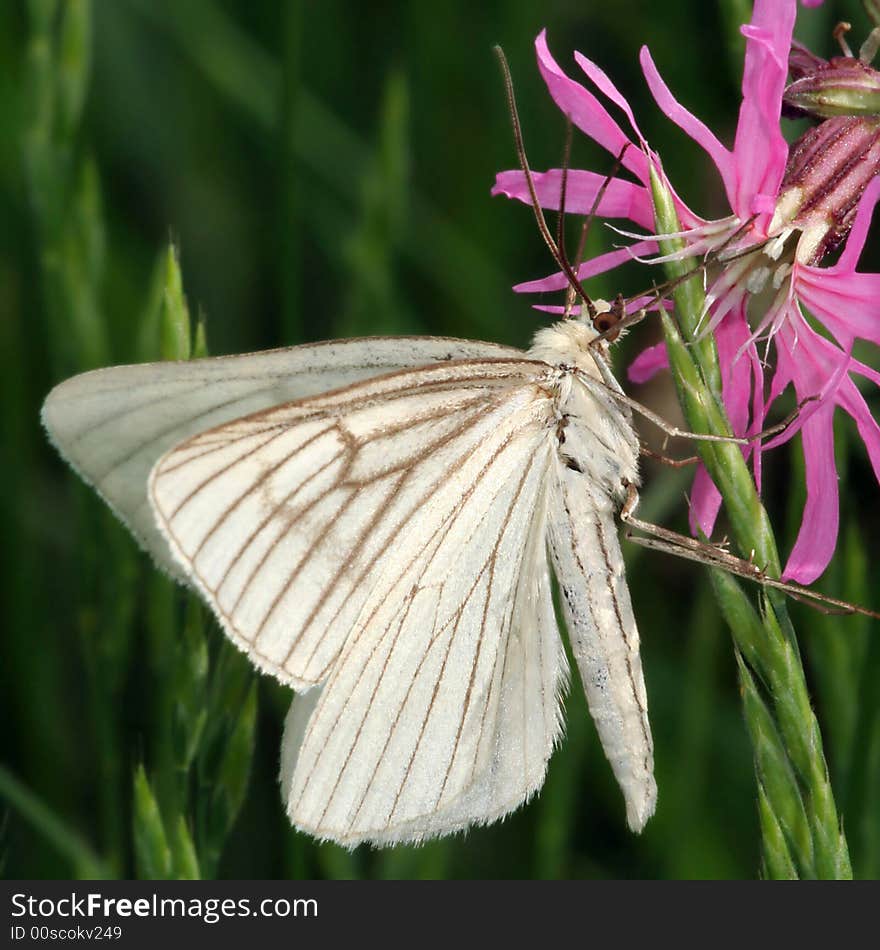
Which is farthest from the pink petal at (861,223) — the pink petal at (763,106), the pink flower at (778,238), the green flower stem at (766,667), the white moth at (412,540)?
the white moth at (412,540)

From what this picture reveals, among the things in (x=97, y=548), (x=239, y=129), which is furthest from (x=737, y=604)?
(x=239, y=129)

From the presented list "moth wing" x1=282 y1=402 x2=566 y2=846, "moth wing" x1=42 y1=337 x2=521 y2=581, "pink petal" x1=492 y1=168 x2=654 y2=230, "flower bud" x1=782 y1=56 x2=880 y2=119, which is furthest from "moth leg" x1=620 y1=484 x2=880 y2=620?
"flower bud" x1=782 y1=56 x2=880 y2=119

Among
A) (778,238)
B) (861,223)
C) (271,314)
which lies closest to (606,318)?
(778,238)

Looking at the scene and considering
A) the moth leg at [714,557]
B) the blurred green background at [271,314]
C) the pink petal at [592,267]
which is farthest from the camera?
the blurred green background at [271,314]

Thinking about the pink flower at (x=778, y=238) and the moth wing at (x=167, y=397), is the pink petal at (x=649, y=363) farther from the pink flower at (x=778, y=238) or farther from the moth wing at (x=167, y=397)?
the moth wing at (x=167, y=397)

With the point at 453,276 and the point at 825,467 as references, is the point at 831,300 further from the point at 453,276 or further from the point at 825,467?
the point at 453,276
